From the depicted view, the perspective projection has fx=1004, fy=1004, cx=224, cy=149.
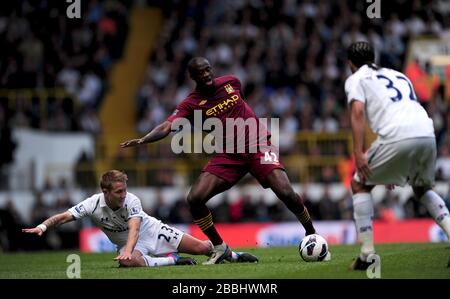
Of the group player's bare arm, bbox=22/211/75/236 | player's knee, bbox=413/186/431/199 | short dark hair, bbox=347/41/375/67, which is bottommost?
player's bare arm, bbox=22/211/75/236

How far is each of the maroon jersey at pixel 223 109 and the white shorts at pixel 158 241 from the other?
123 centimetres

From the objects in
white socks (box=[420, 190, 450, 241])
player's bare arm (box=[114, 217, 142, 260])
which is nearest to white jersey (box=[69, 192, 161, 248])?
player's bare arm (box=[114, 217, 142, 260])

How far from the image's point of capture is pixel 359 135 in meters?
9.55

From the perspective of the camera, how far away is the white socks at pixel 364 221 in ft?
32.5

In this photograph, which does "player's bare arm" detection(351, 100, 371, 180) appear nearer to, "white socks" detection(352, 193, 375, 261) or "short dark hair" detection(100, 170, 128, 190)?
"white socks" detection(352, 193, 375, 261)

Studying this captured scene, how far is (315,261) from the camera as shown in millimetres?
11867

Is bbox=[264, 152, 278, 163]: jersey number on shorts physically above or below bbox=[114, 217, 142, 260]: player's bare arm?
above

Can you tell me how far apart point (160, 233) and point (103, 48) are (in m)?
17.8

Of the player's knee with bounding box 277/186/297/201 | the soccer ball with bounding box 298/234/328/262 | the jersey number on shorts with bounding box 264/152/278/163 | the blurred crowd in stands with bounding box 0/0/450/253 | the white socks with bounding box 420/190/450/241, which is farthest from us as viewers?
the blurred crowd in stands with bounding box 0/0/450/253

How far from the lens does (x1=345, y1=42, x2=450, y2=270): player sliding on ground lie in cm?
972

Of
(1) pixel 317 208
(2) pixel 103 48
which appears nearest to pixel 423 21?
(1) pixel 317 208

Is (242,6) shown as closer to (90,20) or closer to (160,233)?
(90,20)

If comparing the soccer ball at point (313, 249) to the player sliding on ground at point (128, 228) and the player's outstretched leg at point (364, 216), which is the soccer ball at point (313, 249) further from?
the player's outstretched leg at point (364, 216)

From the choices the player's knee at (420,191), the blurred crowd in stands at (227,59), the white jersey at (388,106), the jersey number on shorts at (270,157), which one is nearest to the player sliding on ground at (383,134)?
the white jersey at (388,106)
